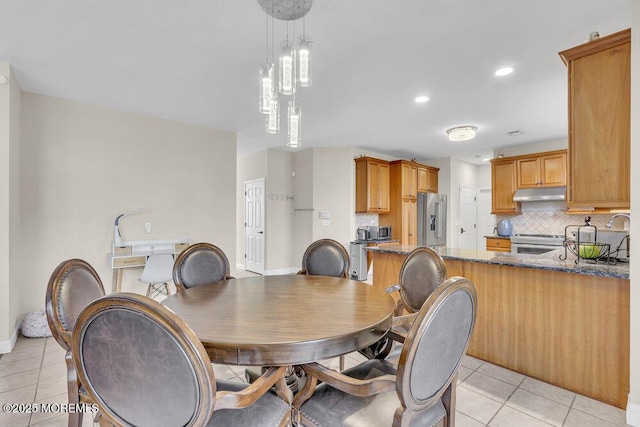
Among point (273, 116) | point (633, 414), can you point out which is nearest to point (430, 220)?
point (633, 414)

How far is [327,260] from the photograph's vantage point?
2777 millimetres

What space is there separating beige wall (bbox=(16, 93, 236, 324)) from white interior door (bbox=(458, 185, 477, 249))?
5212mm

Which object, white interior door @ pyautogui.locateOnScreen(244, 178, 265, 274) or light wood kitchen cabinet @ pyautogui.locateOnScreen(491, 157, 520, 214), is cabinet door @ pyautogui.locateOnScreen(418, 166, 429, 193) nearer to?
light wood kitchen cabinet @ pyautogui.locateOnScreen(491, 157, 520, 214)

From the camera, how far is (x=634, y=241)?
5.79ft

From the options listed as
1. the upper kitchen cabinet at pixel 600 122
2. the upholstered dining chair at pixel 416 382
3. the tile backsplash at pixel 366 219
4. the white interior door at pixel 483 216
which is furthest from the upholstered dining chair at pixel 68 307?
the white interior door at pixel 483 216

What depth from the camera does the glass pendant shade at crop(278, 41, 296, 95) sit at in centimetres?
188

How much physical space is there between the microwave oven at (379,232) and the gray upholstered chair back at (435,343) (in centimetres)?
459

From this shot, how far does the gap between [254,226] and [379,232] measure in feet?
8.26

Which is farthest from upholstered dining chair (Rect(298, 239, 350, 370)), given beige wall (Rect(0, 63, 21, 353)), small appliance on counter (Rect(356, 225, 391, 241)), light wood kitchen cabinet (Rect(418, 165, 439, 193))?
light wood kitchen cabinet (Rect(418, 165, 439, 193))

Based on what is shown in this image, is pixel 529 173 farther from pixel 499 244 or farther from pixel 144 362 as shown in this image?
pixel 144 362

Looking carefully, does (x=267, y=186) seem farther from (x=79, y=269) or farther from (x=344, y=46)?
(x=79, y=269)

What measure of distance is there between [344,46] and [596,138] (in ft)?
5.95

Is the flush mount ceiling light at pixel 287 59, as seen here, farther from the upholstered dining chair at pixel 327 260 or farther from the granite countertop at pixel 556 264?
the granite countertop at pixel 556 264

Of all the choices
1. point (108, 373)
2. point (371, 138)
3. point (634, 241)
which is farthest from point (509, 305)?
point (371, 138)
